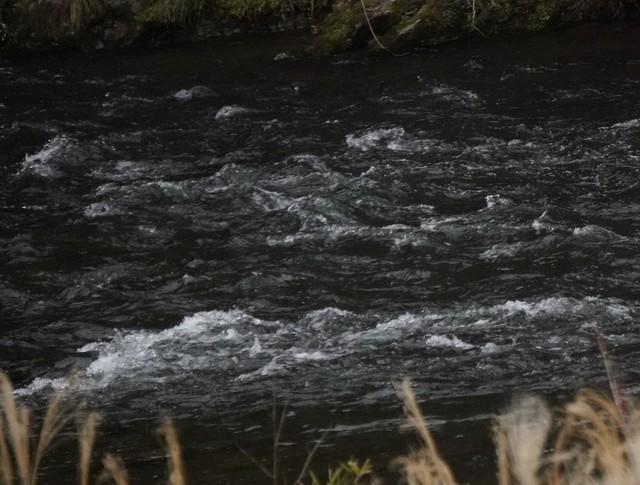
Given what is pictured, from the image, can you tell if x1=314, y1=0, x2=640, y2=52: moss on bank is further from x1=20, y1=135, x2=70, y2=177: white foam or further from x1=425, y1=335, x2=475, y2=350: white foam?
x1=425, y1=335, x2=475, y2=350: white foam

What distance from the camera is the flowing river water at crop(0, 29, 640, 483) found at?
6215 mm

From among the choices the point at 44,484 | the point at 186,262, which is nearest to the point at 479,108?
the point at 186,262

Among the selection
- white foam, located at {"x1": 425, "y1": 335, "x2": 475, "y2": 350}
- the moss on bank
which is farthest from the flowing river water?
the moss on bank

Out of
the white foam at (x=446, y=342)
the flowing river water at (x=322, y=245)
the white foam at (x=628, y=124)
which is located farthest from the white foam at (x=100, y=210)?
the white foam at (x=628, y=124)

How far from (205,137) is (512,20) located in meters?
6.63

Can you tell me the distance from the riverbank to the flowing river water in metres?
0.99

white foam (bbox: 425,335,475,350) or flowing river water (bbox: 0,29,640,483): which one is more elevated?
flowing river water (bbox: 0,29,640,483)

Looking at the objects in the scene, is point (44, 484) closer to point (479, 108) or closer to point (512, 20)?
point (479, 108)

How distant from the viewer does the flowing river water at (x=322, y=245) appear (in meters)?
6.21

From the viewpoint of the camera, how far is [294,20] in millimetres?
16875

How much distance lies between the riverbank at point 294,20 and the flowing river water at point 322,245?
3.24ft

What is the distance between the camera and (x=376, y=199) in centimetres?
973

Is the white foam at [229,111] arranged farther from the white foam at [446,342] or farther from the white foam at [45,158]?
the white foam at [446,342]

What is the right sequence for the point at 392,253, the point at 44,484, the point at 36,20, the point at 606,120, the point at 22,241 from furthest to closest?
the point at 36,20, the point at 606,120, the point at 22,241, the point at 392,253, the point at 44,484
